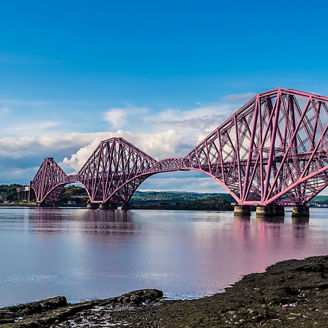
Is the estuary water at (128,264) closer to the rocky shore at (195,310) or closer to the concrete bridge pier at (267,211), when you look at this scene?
the rocky shore at (195,310)

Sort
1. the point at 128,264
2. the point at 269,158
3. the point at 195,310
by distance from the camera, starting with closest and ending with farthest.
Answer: the point at 195,310, the point at 128,264, the point at 269,158

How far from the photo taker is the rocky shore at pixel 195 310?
14.9m

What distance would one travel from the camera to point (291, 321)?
1438 centimetres

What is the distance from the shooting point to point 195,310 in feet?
55.0

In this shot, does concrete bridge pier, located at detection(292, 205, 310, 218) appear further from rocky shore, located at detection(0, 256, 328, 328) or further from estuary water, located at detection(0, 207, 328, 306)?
rocky shore, located at detection(0, 256, 328, 328)

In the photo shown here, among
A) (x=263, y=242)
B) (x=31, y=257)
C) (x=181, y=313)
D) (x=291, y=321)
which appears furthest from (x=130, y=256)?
(x=291, y=321)

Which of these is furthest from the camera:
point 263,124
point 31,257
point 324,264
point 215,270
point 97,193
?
point 97,193

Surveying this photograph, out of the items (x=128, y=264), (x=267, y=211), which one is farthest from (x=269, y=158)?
(x=128, y=264)

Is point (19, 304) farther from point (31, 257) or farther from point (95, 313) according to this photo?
point (31, 257)

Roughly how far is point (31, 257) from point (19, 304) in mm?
16958

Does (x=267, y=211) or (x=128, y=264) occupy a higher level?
(x=267, y=211)

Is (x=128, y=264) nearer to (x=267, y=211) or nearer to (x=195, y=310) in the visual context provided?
(x=195, y=310)

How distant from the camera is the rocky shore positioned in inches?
587

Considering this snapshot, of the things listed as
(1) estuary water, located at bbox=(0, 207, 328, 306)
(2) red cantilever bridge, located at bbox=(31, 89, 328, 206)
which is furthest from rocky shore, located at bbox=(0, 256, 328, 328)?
(2) red cantilever bridge, located at bbox=(31, 89, 328, 206)
